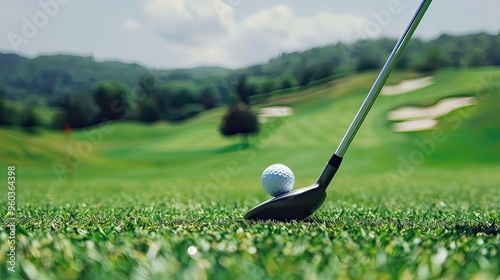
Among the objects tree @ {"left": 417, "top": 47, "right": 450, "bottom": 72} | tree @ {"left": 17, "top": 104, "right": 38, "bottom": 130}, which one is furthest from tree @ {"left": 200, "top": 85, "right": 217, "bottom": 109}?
tree @ {"left": 417, "top": 47, "right": 450, "bottom": 72}

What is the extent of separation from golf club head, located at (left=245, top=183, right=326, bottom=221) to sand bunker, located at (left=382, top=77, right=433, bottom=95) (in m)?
30.6

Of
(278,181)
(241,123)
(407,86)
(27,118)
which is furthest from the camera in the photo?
(407,86)

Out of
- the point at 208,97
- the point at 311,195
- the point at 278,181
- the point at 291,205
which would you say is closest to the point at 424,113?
the point at 208,97

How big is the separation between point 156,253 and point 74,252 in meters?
0.47

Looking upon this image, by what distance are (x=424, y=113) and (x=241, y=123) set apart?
36.1ft

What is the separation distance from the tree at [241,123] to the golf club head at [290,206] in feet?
81.5

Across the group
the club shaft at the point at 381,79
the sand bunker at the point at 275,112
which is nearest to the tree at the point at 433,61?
the sand bunker at the point at 275,112

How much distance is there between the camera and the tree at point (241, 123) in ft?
96.2

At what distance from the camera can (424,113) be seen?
3139 cm

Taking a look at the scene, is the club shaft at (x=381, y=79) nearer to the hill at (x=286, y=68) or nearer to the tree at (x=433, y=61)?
the hill at (x=286, y=68)

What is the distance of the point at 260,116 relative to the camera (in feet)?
101

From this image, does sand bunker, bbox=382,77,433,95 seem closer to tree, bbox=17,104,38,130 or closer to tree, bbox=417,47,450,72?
tree, bbox=417,47,450,72

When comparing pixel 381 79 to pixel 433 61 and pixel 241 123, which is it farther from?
pixel 433 61

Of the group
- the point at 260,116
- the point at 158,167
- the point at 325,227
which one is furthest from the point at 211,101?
the point at 325,227
